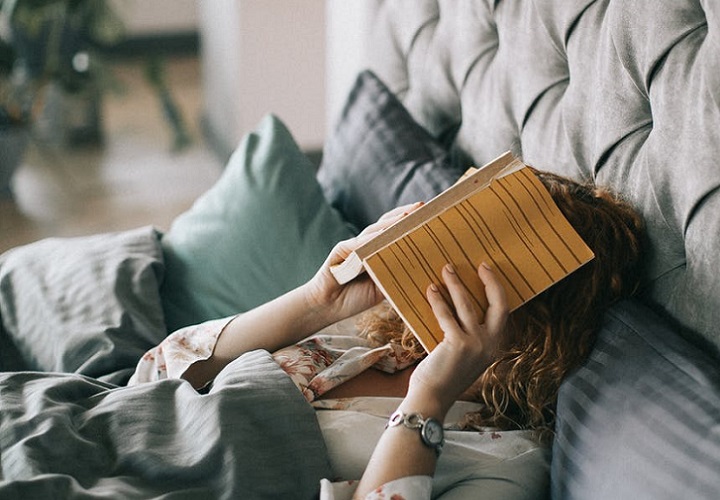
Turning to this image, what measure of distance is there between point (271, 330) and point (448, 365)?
13.5 inches

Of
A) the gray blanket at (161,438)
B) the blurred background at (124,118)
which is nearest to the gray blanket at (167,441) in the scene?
the gray blanket at (161,438)

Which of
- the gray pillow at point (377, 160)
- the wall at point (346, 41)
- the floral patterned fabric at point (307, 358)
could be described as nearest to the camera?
the floral patterned fabric at point (307, 358)

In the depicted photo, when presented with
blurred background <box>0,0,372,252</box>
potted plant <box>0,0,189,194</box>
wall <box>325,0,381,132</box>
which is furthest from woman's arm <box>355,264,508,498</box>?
potted plant <box>0,0,189,194</box>

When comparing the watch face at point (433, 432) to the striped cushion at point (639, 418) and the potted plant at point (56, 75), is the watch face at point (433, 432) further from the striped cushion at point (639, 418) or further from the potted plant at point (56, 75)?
the potted plant at point (56, 75)

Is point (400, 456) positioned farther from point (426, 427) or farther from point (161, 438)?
point (161, 438)

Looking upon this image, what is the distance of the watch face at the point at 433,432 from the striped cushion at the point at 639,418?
5.6 inches

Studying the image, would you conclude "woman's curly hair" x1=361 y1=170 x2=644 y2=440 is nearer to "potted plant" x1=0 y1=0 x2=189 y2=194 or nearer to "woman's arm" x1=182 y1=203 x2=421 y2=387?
"woman's arm" x1=182 y1=203 x2=421 y2=387

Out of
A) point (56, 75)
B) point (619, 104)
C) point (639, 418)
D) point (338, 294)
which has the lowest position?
point (639, 418)

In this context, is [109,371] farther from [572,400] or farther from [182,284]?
[572,400]

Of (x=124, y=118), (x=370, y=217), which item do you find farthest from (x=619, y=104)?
(x=124, y=118)

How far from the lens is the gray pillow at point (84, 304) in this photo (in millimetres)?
1443

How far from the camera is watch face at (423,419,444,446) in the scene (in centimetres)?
106

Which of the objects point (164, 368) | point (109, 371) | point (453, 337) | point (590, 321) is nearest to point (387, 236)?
point (453, 337)

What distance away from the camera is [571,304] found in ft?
3.73
